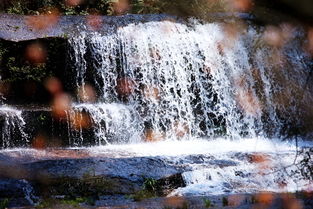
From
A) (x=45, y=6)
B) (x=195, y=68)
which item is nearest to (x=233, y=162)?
(x=195, y=68)

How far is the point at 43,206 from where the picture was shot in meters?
6.34

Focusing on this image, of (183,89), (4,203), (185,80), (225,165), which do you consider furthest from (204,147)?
(4,203)

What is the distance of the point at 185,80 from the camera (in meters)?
14.8

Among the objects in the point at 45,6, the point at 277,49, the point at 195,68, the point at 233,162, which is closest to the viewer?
the point at 233,162

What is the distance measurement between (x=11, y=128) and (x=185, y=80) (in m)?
5.74

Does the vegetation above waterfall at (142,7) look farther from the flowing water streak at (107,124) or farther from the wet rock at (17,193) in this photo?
the wet rock at (17,193)

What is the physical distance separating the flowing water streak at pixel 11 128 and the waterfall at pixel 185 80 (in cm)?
198

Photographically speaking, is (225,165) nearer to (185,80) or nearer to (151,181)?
(151,181)

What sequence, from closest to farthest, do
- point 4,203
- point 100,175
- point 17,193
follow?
point 4,203 < point 17,193 < point 100,175

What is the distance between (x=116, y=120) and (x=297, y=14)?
24.9 ft

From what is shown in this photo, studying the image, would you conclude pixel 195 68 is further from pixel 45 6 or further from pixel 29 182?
pixel 29 182

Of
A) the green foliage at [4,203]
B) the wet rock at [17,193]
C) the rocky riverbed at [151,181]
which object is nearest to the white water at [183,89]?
the rocky riverbed at [151,181]

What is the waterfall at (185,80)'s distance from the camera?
555 inches

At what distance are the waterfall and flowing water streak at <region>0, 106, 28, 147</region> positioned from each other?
77.8 inches
